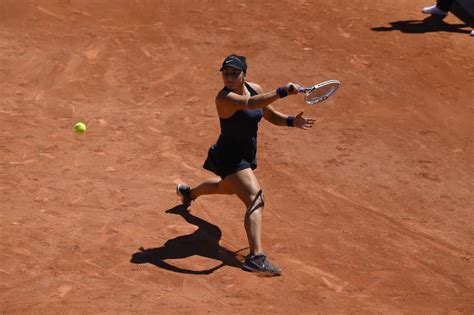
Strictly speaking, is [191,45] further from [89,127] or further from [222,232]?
[222,232]

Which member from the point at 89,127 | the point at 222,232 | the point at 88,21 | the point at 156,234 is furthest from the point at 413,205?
the point at 88,21

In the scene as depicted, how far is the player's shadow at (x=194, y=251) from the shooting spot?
8.38m

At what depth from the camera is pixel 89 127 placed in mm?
11453

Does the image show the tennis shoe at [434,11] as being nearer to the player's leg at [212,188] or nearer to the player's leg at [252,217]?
the player's leg at [212,188]

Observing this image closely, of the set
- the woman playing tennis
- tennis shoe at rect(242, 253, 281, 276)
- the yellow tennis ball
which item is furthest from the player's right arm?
the yellow tennis ball

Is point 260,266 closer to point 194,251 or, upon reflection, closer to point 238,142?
point 194,251

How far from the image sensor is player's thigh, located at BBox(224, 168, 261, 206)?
8.46 metres

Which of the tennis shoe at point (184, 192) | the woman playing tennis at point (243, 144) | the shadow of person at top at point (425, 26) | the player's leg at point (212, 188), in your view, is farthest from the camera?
the shadow of person at top at point (425, 26)

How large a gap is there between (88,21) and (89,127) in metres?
3.82

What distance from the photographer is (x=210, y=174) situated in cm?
1050

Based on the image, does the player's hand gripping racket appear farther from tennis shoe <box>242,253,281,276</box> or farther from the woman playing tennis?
tennis shoe <box>242,253,281,276</box>

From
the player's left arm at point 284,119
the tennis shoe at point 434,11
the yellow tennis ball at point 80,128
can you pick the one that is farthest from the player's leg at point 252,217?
the tennis shoe at point 434,11

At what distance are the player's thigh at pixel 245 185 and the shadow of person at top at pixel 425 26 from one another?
7472 mm

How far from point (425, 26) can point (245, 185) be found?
27.2 feet
